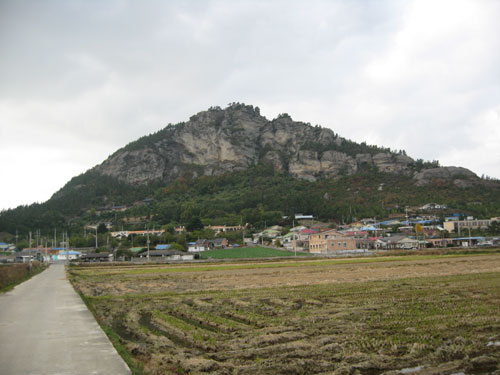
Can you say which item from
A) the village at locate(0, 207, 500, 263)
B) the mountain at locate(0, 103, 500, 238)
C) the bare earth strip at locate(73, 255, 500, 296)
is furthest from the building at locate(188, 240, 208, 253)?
the bare earth strip at locate(73, 255, 500, 296)

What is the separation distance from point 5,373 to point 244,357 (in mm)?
4928

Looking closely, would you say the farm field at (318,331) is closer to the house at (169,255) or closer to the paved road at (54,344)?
the paved road at (54,344)

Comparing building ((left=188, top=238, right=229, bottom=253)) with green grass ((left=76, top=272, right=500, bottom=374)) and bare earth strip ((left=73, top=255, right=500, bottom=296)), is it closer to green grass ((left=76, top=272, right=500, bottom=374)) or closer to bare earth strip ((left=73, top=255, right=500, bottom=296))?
bare earth strip ((left=73, top=255, right=500, bottom=296))

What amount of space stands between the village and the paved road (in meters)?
57.5

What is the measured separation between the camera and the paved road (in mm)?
8680

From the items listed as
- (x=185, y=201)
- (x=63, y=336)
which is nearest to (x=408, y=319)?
(x=63, y=336)

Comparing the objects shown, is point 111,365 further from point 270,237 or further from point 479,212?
point 479,212

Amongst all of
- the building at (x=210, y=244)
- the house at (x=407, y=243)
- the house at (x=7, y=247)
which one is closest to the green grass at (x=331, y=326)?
the house at (x=407, y=243)

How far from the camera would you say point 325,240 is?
7769 cm

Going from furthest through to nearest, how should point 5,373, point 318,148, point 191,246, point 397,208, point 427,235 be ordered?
point 318,148, point 397,208, point 191,246, point 427,235, point 5,373

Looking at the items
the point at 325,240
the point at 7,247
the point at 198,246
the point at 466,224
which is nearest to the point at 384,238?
the point at 325,240

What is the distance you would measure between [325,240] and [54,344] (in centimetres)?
6978

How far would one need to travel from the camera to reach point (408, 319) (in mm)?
13117

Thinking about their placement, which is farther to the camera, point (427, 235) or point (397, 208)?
point (397, 208)
